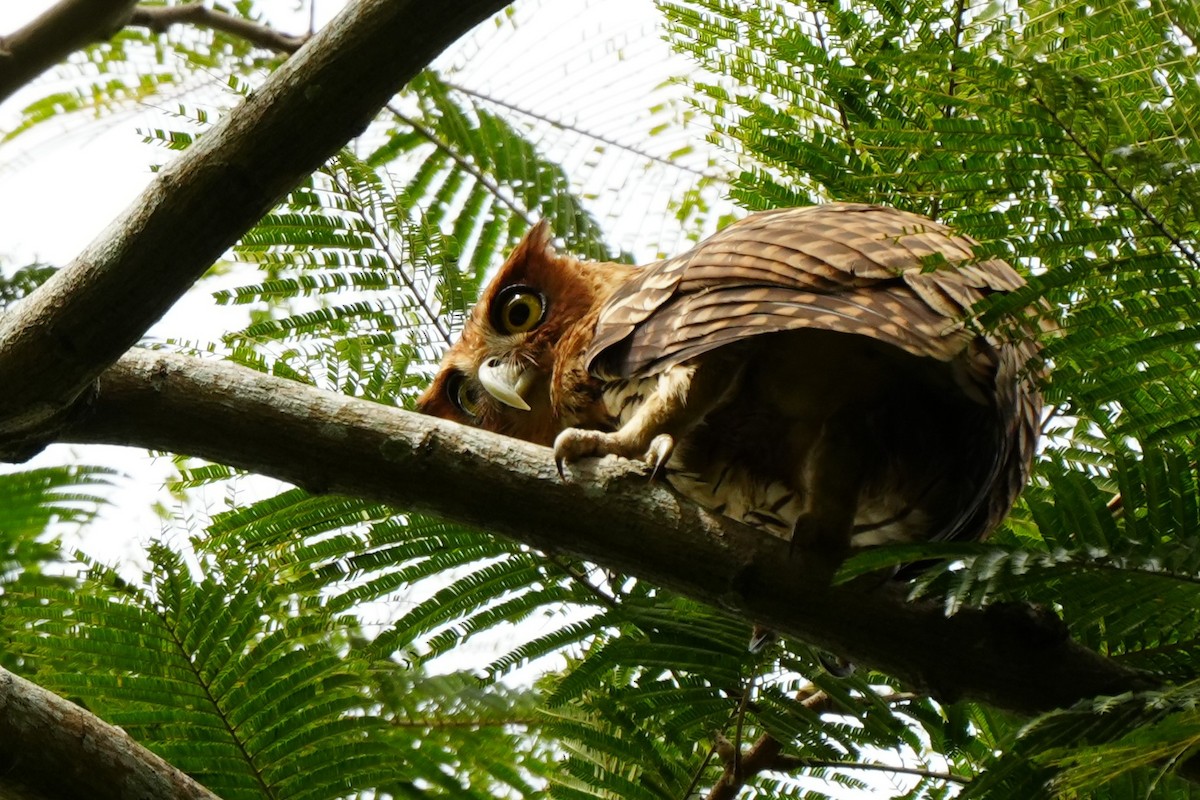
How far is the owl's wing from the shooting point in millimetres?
2234

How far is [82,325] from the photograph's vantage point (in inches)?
91.1

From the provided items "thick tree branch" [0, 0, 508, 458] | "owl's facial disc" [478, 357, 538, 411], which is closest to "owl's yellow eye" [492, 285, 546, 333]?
"owl's facial disc" [478, 357, 538, 411]

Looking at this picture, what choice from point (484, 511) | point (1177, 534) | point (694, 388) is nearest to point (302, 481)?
point (484, 511)

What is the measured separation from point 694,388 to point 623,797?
3.53ft

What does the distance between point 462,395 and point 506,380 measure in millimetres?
239

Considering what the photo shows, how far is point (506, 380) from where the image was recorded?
11.6 ft

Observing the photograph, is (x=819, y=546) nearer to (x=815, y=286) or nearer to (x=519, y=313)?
Answer: (x=815, y=286)

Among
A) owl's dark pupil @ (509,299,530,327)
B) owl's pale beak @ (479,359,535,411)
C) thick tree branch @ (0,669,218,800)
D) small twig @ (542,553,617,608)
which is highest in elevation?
owl's dark pupil @ (509,299,530,327)

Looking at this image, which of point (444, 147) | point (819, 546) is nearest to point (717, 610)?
point (819, 546)

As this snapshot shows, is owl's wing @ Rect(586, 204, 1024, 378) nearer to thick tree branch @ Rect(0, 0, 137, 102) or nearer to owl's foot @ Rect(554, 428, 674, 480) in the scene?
owl's foot @ Rect(554, 428, 674, 480)

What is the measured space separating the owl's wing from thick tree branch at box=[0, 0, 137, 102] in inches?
57.9

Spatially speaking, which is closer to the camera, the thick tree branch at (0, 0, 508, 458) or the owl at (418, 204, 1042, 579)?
the thick tree branch at (0, 0, 508, 458)

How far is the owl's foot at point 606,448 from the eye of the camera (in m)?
2.45

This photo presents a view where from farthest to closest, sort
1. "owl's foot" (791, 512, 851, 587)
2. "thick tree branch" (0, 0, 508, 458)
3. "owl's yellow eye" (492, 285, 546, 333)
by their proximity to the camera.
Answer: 1. "owl's yellow eye" (492, 285, 546, 333)
2. "owl's foot" (791, 512, 851, 587)
3. "thick tree branch" (0, 0, 508, 458)
